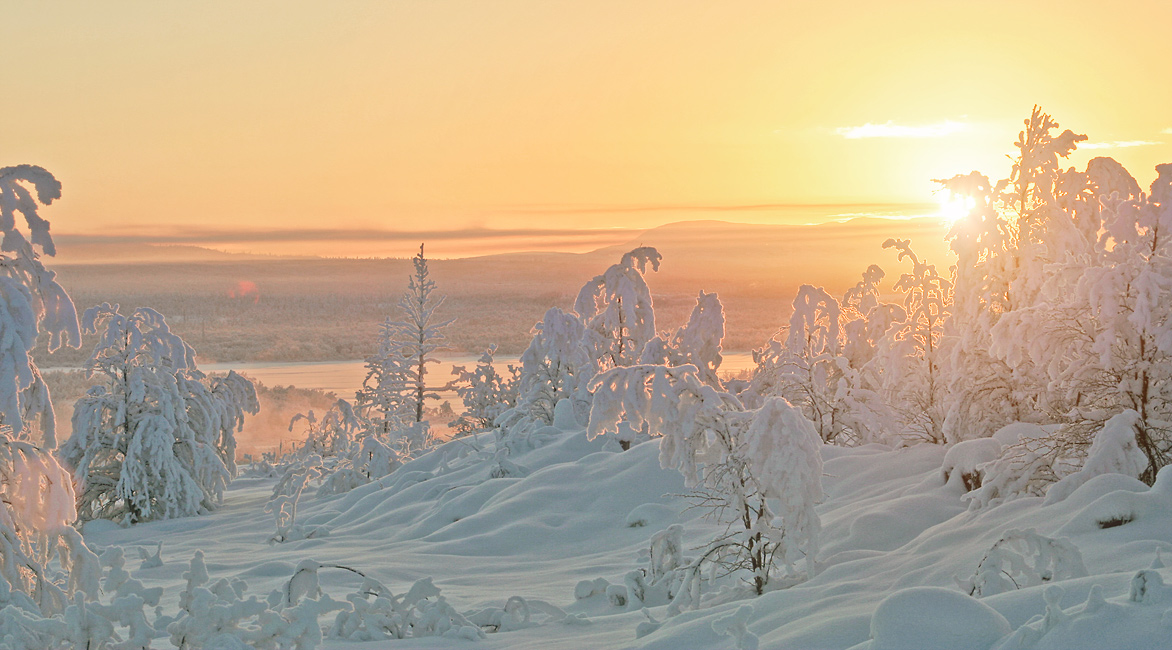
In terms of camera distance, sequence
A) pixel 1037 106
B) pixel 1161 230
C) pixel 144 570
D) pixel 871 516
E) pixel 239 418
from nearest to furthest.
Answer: pixel 871 516
pixel 1161 230
pixel 144 570
pixel 1037 106
pixel 239 418

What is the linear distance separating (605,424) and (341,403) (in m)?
20.0

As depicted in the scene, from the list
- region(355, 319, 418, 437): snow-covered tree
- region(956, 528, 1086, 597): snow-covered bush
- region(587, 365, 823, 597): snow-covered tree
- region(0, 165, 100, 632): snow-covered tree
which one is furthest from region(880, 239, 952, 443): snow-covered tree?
region(355, 319, 418, 437): snow-covered tree

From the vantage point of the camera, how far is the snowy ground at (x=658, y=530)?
14.3 ft

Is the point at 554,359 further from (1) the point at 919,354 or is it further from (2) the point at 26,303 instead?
(2) the point at 26,303

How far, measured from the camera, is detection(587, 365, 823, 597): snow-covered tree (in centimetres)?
655

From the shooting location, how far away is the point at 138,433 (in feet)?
59.4

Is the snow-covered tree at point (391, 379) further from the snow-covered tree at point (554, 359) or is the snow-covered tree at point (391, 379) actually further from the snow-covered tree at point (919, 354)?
the snow-covered tree at point (919, 354)

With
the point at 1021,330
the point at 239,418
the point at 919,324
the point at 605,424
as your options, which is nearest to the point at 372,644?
the point at 605,424

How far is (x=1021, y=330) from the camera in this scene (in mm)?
8609

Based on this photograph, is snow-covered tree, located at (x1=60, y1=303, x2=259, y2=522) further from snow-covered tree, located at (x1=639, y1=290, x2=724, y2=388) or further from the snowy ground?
snow-covered tree, located at (x1=639, y1=290, x2=724, y2=388)

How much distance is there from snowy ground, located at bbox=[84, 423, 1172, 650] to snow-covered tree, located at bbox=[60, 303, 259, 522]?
1.15 metres

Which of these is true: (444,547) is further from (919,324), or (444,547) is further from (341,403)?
(341,403)

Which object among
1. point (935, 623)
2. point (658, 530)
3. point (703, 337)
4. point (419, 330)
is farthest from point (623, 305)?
point (419, 330)

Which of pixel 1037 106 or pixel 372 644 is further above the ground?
pixel 1037 106
